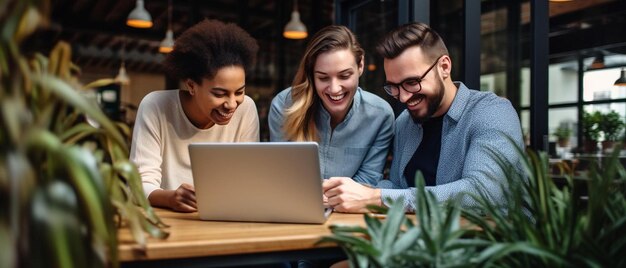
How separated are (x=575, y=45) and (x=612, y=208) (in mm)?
3695

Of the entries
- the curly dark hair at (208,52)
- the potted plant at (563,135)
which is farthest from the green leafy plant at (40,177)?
the potted plant at (563,135)

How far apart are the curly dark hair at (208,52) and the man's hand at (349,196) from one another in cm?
76

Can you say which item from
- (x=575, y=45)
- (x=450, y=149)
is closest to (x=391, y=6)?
(x=450, y=149)

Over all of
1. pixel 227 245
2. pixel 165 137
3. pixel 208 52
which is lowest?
pixel 227 245

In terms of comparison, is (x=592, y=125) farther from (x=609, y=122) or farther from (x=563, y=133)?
(x=563, y=133)

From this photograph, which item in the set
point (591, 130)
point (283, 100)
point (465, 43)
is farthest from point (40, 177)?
point (591, 130)

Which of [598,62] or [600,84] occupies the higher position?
[598,62]

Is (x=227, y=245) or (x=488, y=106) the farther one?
(x=488, y=106)

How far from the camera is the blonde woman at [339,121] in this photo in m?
2.32

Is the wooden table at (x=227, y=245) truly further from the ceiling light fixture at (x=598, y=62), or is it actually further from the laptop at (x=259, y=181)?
the ceiling light fixture at (x=598, y=62)

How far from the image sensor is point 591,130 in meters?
4.36

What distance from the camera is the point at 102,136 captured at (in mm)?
1136

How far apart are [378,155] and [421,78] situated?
46cm

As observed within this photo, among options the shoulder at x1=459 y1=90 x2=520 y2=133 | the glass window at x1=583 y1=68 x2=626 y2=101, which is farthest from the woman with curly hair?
the glass window at x1=583 y1=68 x2=626 y2=101
